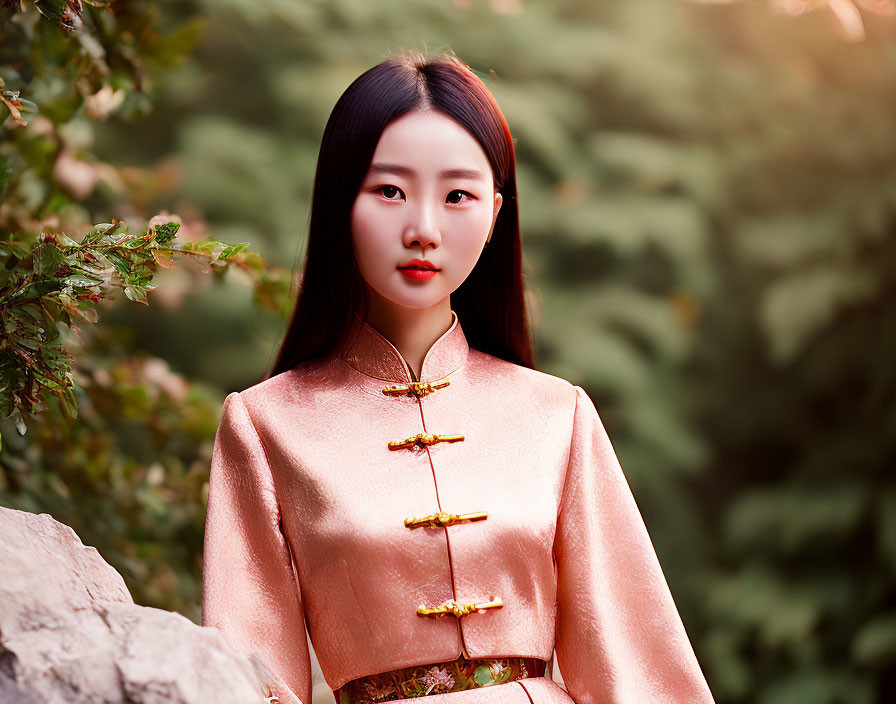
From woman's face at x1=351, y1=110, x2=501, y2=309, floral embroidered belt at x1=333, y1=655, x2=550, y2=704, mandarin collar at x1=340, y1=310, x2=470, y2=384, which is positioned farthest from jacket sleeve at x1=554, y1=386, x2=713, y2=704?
woman's face at x1=351, y1=110, x2=501, y2=309

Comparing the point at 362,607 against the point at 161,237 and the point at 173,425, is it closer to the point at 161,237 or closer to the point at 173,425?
the point at 161,237

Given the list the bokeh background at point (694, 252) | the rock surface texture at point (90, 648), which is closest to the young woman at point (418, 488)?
the rock surface texture at point (90, 648)

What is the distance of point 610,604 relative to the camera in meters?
1.67

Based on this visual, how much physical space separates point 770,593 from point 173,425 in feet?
8.56

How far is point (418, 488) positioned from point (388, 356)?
0.76ft

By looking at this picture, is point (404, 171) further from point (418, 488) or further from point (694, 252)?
point (694, 252)

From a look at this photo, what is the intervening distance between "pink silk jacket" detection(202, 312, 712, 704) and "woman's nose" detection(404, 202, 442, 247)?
0.62ft

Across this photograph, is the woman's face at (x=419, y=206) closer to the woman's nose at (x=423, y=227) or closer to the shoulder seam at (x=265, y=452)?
the woman's nose at (x=423, y=227)

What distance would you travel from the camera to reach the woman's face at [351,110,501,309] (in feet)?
5.36

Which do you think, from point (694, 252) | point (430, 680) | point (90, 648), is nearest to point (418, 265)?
point (430, 680)

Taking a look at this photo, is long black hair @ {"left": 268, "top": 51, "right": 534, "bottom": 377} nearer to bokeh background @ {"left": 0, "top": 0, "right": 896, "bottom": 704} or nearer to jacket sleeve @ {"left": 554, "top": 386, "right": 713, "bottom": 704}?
jacket sleeve @ {"left": 554, "top": 386, "right": 713, "bottom": 704}

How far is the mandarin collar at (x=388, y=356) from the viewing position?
5.68 feet

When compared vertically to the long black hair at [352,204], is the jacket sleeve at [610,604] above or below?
below

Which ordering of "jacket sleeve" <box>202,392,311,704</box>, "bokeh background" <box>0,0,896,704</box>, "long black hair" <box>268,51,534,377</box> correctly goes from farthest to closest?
"bokeh background" <box>0,0,896,704</box> → "long black hair" <box>268,51,534,377</box> → "jacket sleeve" <box>202,392,311,704</box>
